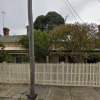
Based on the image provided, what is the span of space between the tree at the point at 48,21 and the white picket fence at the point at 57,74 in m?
11.6

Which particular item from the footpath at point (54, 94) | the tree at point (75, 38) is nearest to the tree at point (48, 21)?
the tree at point (75, 38)

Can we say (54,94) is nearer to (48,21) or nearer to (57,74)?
(57,74)

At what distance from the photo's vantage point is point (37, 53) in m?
8.91

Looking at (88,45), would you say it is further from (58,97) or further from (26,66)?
(26,66)

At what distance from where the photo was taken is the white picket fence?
6719 mm

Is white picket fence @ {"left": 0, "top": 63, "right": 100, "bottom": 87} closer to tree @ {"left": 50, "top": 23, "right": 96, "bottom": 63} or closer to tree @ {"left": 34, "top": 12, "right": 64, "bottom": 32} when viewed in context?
tree @ {"left": 50, "top": 23, "right": 96, "bottom": 63}

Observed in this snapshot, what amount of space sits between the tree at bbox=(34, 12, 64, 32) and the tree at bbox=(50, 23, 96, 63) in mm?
11198

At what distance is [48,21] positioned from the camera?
59.6ft

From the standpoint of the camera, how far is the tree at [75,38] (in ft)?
21.3

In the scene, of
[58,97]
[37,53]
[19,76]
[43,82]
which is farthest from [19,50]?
[58,97]

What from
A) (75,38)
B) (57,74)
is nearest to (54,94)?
(57,74)

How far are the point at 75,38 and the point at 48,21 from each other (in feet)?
40.6

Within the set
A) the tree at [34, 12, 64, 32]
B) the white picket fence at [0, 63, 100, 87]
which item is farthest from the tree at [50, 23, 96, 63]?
the tree at [34, 12, 64, 32]

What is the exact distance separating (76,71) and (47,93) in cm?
223
